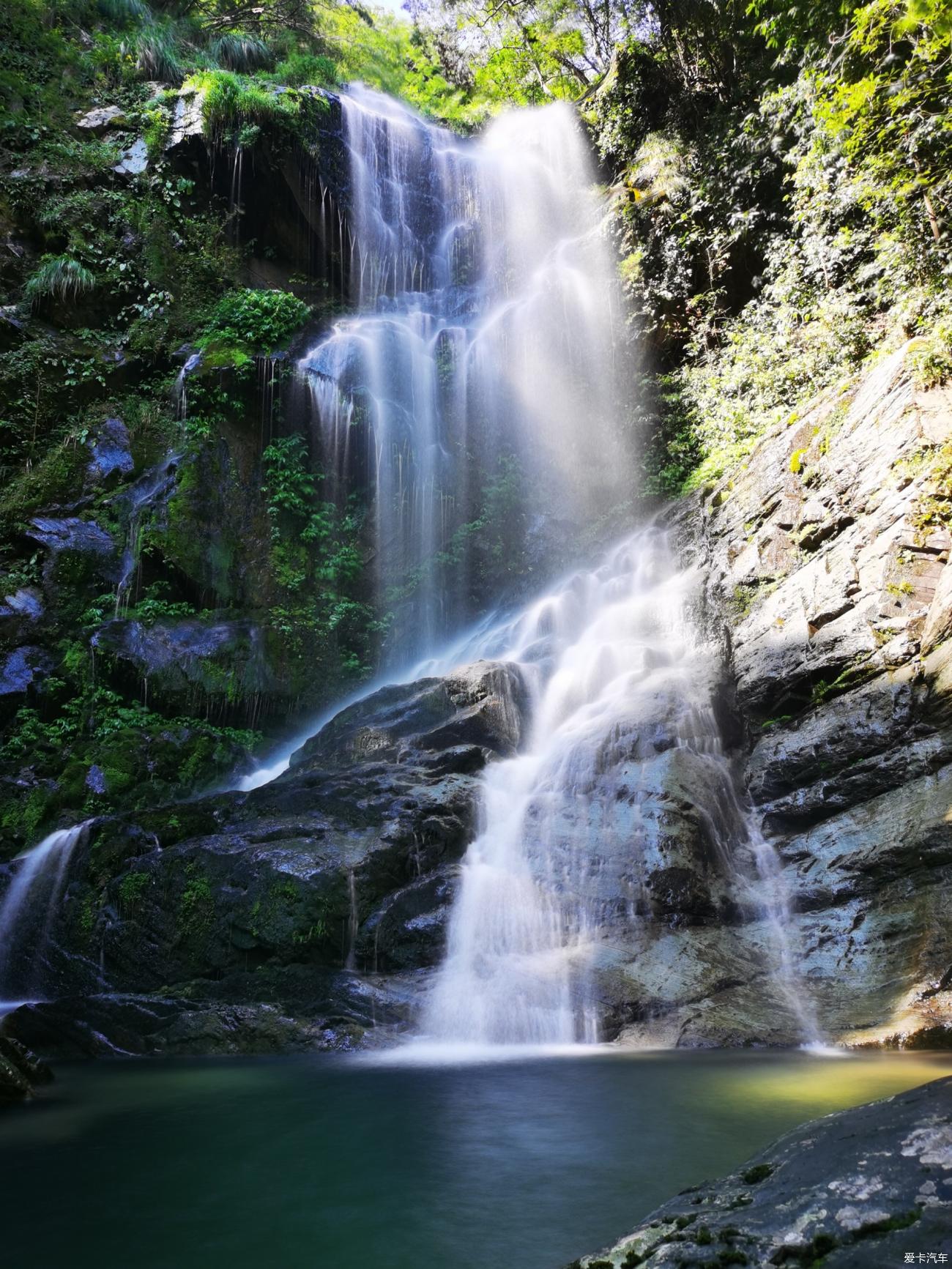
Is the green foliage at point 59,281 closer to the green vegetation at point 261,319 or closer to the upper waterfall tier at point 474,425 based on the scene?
the green vegetation at point 261,319

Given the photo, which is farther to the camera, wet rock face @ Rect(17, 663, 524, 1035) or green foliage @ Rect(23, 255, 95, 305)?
green foliage @ Rect(23, 255, 95, 305)

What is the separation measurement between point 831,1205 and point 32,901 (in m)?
9.07

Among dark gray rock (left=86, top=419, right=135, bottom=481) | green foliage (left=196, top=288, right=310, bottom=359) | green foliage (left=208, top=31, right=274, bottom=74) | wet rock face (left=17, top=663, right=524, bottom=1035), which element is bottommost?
wet rock face (left=17, top=663, right=524, bottom=1035)

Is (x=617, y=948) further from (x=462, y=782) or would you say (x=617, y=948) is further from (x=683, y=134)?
(x=683, y=134)

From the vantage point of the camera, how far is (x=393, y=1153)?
4.04 metres

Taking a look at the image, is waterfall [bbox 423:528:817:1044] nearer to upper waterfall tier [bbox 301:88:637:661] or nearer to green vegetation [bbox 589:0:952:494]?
green vegetation [bbox 589:0:952:494]

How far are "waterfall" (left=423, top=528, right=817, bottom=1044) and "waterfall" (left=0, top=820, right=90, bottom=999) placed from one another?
453 centimetres

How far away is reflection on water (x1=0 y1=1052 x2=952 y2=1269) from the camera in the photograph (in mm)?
3045

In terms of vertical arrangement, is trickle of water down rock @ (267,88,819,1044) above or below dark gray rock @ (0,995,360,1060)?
above

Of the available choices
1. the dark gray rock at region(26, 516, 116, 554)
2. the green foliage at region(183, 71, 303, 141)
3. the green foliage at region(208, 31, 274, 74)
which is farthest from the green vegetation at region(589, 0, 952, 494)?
the green foliage at region(208, 31, 274, 74)

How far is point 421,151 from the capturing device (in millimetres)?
21781

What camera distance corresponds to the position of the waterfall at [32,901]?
27.5ft

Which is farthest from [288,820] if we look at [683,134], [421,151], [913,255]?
[421,151]

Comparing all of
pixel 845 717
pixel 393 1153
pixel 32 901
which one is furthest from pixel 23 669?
pixel 845 717
